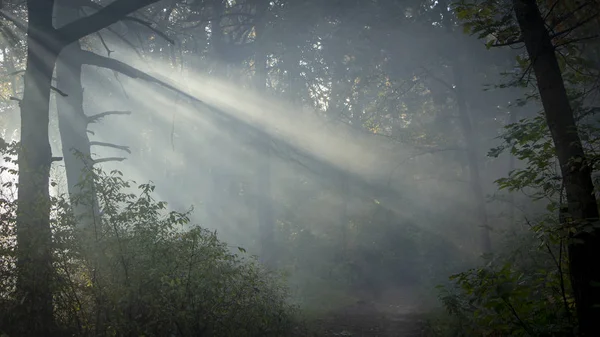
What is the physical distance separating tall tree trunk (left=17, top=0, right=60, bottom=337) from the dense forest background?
0.03 meters

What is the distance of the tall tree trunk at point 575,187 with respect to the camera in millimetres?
4902

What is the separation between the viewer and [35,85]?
23.8 feet

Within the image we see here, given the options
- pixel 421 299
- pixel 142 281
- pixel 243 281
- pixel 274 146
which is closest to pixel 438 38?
pixel 274 146

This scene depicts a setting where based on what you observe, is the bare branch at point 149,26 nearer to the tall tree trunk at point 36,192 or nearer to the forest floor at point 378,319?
the tall tree trunk at point 36,192

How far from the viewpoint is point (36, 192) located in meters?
6.58

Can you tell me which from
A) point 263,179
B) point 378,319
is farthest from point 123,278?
point 263,179

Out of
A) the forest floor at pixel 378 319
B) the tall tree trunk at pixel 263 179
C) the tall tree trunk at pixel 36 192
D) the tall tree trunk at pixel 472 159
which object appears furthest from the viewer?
the tall tree trunk at pixel 263 179

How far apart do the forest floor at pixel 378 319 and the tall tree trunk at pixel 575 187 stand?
19.3ft

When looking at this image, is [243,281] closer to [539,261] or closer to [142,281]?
[142,281]

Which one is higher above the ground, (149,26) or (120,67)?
(149,26)

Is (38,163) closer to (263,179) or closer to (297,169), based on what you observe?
(263,179)

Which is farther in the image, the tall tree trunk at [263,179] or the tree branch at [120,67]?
the tall tree trunk at [263,179]

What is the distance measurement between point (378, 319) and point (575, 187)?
30.0 ft

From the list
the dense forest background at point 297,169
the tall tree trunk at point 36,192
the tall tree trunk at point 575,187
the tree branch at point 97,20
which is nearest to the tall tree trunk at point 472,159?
the dense forest background at point 297,169
